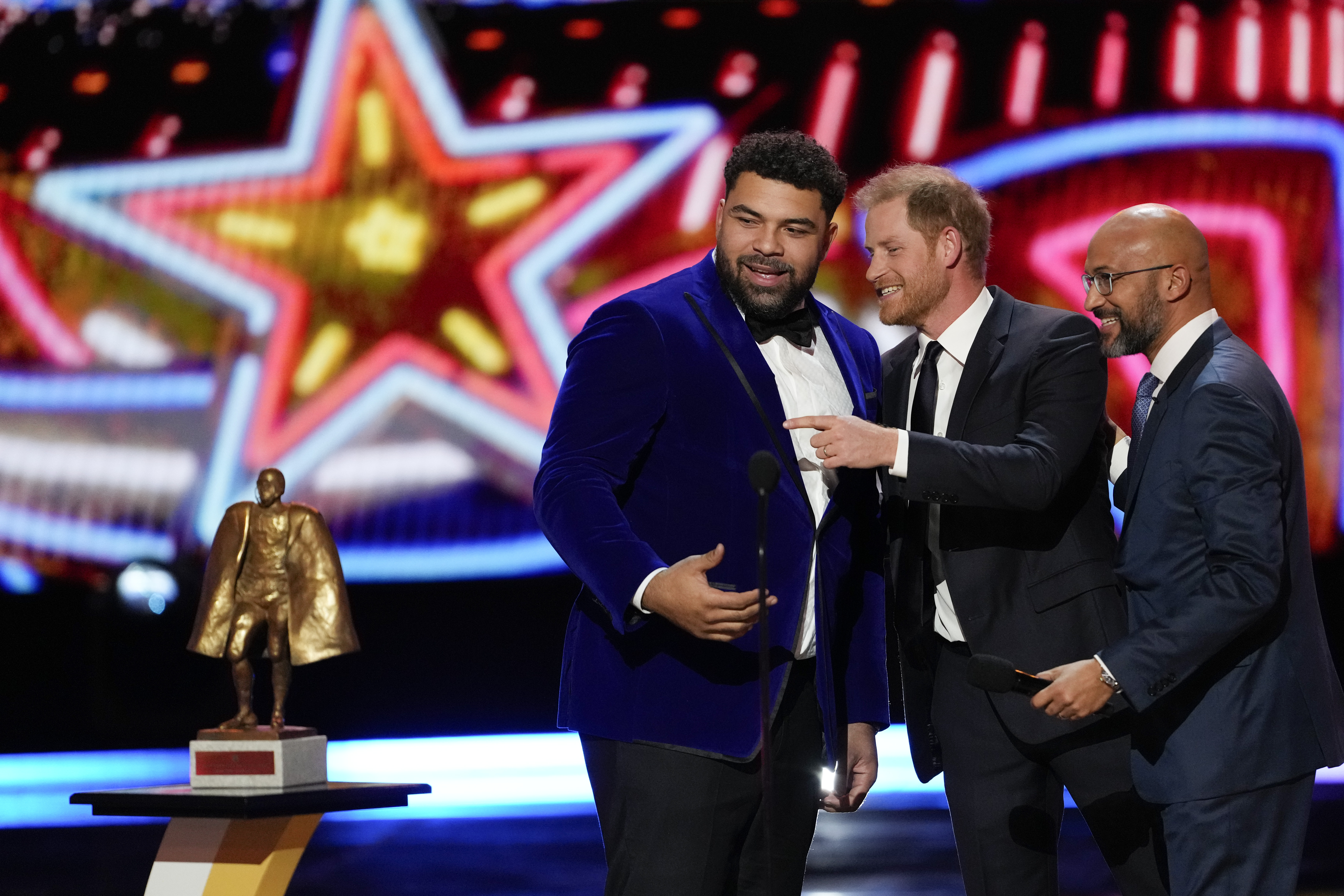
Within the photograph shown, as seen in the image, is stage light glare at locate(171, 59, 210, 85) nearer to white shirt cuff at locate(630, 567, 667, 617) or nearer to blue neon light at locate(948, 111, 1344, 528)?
blue neon light at locate(948, 111, 1344, 528)

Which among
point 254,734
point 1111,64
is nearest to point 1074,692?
point 254,734

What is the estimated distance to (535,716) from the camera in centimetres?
661

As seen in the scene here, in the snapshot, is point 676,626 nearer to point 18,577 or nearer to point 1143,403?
point 1143,403

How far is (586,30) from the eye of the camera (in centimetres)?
643

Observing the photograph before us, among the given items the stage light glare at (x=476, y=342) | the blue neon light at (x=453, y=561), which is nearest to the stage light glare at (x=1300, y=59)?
the stage light glare at (x=476, y=342)

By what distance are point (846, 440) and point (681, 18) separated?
4963 millimetres

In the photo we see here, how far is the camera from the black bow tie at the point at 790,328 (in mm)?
2125

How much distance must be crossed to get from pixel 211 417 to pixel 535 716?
209 cm

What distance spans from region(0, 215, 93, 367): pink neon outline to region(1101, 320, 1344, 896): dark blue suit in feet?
18.5

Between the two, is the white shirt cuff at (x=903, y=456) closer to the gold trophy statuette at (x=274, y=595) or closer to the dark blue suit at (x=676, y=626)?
the dark blue suit at (x=676, y=626)

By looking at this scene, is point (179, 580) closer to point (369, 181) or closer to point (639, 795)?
point (369, 181)

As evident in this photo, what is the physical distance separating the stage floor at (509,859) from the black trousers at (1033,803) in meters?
1.62

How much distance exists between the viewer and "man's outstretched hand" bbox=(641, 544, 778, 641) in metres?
1.66

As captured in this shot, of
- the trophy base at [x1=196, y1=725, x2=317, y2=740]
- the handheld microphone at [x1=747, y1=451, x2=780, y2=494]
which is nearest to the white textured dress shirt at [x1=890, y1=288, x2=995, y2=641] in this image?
the handheld microphone at [x1=747, y1=451, x2=780, y2=494]
